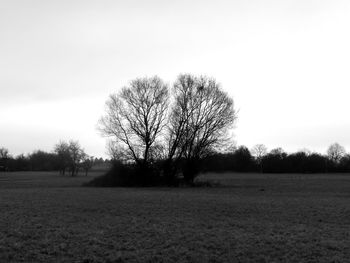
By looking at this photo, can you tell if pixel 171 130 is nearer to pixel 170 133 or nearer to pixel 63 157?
pixel 170 133

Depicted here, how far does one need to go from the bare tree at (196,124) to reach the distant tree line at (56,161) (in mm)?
69351

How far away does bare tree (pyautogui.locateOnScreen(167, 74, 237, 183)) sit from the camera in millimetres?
56188

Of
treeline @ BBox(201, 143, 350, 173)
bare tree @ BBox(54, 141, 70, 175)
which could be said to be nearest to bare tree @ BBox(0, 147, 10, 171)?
bare tree @ BBox(54, 141, 70, 175)

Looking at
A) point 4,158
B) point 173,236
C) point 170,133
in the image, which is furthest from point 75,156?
point 173,236

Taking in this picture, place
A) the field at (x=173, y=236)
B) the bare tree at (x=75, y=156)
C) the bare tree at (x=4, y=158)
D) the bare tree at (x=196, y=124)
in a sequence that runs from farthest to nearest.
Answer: the bare tree at (x=4, y=158)
the bare tree at (x=75, y=156)
the bare tree at (x=196, y=124)
the field at (x=173, y=236)

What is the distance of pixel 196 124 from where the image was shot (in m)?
56.8

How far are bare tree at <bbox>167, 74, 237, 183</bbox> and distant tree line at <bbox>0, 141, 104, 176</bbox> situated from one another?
228ft

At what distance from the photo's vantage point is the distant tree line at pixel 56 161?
122 m

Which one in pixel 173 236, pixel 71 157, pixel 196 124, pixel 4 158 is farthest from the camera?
pixel 4 158

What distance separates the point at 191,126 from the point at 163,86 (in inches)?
300

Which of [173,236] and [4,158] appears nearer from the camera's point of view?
[173,236]

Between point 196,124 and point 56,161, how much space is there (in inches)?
3503

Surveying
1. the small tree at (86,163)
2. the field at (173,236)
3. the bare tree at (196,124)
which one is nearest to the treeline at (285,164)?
the small tree at (86,163)

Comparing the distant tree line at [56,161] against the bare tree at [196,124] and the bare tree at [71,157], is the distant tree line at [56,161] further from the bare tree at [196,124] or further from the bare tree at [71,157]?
the bare tree at [196,124]
